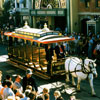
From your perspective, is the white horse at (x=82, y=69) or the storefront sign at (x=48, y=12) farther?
the storefront sign at (x=48, y=12)

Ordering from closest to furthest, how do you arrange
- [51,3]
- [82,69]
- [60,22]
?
[82,69], [51,3], [60,22]

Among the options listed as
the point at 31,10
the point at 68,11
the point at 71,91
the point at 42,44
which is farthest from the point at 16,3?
the point at 71,91

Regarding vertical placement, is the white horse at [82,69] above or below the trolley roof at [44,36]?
below

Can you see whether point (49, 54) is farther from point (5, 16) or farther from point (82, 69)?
point (5, 16)

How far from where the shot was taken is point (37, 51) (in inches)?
560

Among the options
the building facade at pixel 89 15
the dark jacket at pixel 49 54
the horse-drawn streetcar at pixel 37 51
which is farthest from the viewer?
the building facade at pixel 89 15

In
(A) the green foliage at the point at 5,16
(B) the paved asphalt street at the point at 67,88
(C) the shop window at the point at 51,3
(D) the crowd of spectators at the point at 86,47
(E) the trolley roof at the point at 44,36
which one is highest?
(C) the shop window at the point at 51,3

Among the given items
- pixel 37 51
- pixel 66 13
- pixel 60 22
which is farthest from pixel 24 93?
pixel 60 22

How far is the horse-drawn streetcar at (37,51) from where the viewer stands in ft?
44.0

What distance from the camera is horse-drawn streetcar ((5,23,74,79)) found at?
13.4m

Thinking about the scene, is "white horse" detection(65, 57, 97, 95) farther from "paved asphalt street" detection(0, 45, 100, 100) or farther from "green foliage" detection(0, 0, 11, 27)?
"green foliage" detection(0, 0, 11, 27)

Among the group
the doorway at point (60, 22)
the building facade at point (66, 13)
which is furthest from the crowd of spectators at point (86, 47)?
the doorway at point (60, 22)

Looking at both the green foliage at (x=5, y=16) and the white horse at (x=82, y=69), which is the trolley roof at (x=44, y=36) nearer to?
the white horse at (x=82, y=69)

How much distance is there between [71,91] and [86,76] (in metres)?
1.17
